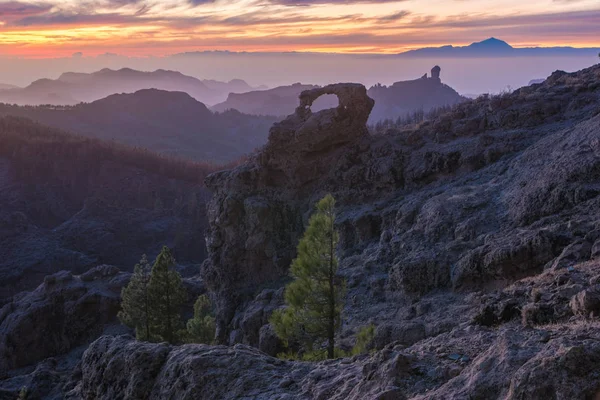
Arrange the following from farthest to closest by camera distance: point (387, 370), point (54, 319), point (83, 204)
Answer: point (83, 204), point (54, 319), point (387, 370)

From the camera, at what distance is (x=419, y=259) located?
20719 millimetres

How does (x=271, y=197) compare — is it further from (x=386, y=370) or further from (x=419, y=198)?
(x=386, y=370)

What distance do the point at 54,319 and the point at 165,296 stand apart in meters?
17.6

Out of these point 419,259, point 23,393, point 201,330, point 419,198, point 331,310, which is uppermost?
point 419,198

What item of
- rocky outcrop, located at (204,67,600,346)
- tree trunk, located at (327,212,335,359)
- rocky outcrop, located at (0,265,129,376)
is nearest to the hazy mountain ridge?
rocky outcrop, located at (0,265,129,376)

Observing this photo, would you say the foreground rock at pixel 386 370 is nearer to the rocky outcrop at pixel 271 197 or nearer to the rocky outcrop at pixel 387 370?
the rocky outcrop at pixel 387 370

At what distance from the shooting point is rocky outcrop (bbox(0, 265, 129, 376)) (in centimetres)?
4238

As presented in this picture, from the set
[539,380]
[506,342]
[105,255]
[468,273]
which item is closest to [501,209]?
[468,273]

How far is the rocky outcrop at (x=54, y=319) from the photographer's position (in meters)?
42.4

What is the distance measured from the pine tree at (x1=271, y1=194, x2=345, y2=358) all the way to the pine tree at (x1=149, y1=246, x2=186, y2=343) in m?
14.3

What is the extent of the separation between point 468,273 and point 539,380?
11.7 metres

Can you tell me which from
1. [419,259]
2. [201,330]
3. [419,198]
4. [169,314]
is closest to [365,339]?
[419,259]

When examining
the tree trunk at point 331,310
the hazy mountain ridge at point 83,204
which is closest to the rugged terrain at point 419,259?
the tree trunk at point 331,310

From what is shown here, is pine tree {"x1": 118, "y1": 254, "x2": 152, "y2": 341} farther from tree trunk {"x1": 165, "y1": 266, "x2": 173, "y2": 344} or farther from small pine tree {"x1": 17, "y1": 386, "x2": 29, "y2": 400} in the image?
small pine tree {"x1": 17, "y1": 386, "x2": 29, "y2": 400}
